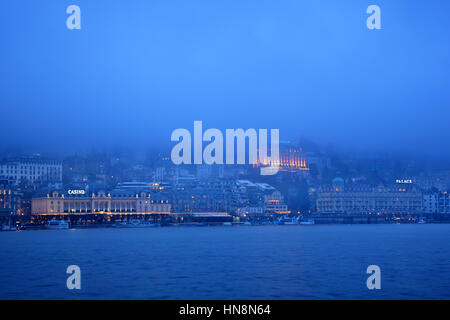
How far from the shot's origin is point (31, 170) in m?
155

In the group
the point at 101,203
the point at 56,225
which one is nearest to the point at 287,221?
the point at 101,203

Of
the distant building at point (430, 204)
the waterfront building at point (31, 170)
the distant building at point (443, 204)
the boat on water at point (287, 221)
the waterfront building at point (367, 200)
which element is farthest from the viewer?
the distant building at point (430, 204)

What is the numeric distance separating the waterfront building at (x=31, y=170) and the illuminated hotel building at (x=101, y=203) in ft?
66.0

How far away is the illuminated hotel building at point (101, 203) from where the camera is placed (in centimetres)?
12731

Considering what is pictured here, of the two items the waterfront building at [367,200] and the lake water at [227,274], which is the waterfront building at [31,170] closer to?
the waterfront building at [367,200]

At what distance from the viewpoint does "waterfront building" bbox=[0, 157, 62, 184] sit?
14912 cm

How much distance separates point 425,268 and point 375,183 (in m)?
152

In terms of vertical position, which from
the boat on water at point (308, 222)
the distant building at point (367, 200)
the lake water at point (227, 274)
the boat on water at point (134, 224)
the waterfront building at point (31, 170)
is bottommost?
the boat on water at point (308, 222)

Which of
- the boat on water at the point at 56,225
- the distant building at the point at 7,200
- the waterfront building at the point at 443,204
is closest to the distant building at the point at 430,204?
the waterfront building at the point at 443,204

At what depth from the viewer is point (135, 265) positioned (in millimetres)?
38656

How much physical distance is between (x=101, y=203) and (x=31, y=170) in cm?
2934

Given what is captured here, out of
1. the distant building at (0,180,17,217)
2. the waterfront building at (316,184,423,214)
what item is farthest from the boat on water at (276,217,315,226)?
the distant building at (0,180,17,217)
